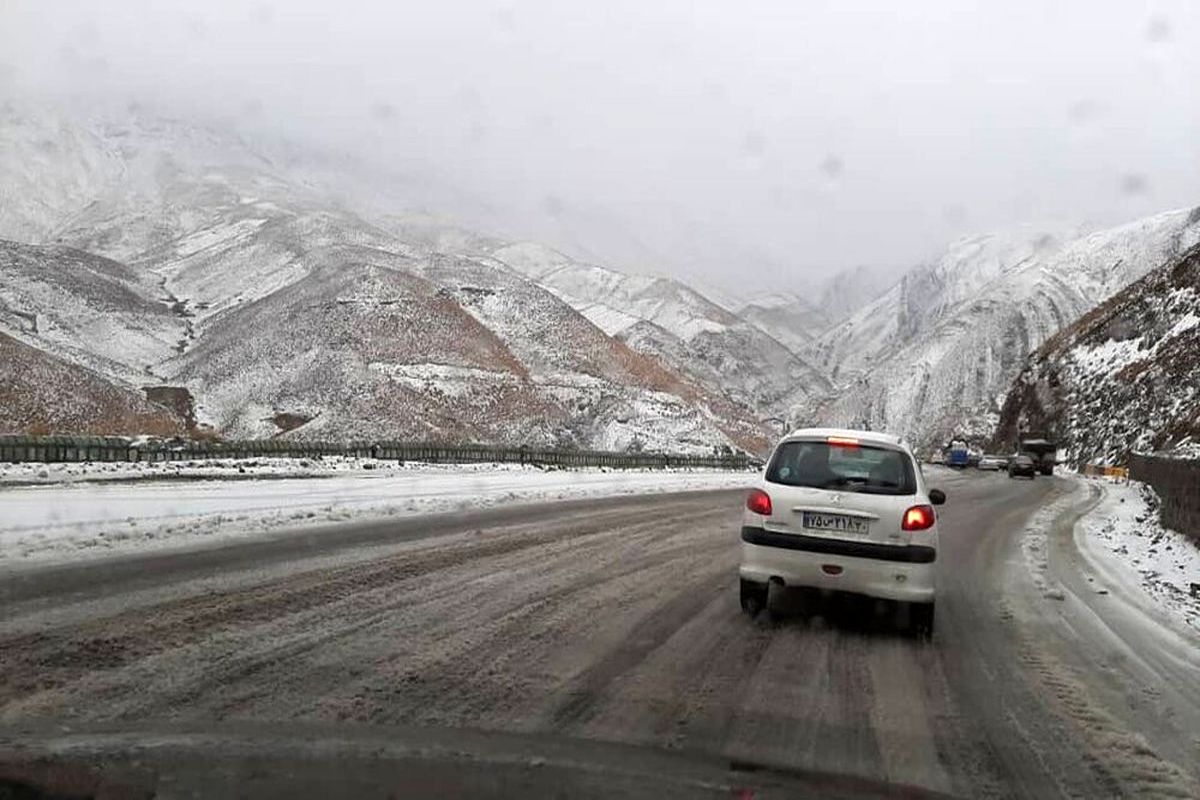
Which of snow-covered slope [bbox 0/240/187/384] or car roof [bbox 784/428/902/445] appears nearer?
car roof [bbox 784/428/902/445]

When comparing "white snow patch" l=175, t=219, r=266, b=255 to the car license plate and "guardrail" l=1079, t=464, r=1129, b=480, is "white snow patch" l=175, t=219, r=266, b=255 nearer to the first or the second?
"guardrail" l=1079, t=464, r=1129, b=480

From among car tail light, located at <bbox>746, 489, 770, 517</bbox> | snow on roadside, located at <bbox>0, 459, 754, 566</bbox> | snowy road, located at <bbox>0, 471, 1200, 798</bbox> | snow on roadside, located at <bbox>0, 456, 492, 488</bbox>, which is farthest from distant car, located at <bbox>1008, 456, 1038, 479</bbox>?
car tail light, located at <bbox>746, 489, 770, 517</bbox>

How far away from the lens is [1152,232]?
171000mm

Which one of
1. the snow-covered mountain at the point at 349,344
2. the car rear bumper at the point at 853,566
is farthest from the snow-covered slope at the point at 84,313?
the car rear bumper at the point at 853,566

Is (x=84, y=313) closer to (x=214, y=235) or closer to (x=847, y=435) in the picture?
(x=214, y=235)

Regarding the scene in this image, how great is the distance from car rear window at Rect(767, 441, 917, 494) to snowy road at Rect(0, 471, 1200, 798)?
1.24 m

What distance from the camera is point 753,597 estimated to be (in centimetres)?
911

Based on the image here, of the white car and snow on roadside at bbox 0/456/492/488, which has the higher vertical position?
the white car

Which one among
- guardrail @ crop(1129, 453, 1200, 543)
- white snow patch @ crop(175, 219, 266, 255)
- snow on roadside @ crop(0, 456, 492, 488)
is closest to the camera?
guardrail @ crop(1129, 453, 1200, 543)

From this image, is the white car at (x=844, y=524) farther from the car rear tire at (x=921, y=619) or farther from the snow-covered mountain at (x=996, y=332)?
the snow-covered mountain at (x=996, y=332)

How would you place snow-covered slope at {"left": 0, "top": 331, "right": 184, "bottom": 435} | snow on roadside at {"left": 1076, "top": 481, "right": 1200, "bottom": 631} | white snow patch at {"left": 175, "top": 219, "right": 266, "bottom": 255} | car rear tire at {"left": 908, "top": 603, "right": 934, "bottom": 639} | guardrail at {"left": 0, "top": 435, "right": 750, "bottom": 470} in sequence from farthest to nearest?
white snow patch at {"left": 175, "top": 219, "right": 266, "bottom": 255}
snow-covered slope at {"left": 0, "top": 331, "right": 184, "bottom": 435}
guardrail at {"left": 0, "top": 435, "right": 750, "bottom": 470}
snow on roadside at {"left": 1076, "top": 481, "right": 1200, "bottom": 631}
car rear tire at {"left": 908, "top": 603, "right": 934, "bottom": 639}

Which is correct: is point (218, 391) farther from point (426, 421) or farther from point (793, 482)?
point (793, 482)

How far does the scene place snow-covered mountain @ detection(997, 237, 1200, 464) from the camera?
64250mm

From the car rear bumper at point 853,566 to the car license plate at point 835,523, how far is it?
0.09 metres
